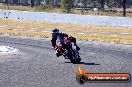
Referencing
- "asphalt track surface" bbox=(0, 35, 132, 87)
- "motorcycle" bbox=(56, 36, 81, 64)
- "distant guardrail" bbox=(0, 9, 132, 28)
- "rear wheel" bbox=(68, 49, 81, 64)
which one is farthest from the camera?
"distant guardrail" bbox=(0, 9, 132, 28)

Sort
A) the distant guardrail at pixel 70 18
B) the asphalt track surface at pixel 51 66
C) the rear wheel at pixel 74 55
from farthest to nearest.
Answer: the distant guardrail at pixel 70 18 → the rear wheel at pixel 74 55 → the asphalt track surface at pixel 51 66

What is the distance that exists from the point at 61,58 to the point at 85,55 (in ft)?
7.16

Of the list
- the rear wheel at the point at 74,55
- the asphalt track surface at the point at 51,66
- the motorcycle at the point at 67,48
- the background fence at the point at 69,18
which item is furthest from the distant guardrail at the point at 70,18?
the motorcycle at the point at 67,48

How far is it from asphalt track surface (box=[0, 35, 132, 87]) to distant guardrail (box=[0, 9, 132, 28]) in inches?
839

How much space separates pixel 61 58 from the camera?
21.5 metres

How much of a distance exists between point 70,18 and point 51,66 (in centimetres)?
3336

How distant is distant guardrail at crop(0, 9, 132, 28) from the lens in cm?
4719

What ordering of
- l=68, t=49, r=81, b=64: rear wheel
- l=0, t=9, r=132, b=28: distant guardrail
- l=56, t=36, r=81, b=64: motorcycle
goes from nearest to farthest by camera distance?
l=56, t=36, r=81, b=64: motorcycle < l=68, t=49, r=81, b=64: rear wheel < l=0, t=9, r=132, b=28: distant guardrail

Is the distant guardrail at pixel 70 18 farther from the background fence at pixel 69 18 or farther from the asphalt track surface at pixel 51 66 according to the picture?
the asphalt track surface at pixel 51 66

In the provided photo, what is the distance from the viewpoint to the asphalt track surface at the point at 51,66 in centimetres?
1520

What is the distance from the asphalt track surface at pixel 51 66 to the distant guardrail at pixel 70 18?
21310mm

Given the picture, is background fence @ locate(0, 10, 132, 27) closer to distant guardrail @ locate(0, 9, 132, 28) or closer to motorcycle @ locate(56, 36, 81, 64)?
distant guardrail @ locate(0, 9, 132, 28)

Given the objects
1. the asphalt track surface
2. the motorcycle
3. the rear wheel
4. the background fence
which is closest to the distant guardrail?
the background fence

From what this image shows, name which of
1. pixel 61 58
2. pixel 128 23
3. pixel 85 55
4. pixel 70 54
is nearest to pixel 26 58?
pixel 61 58
